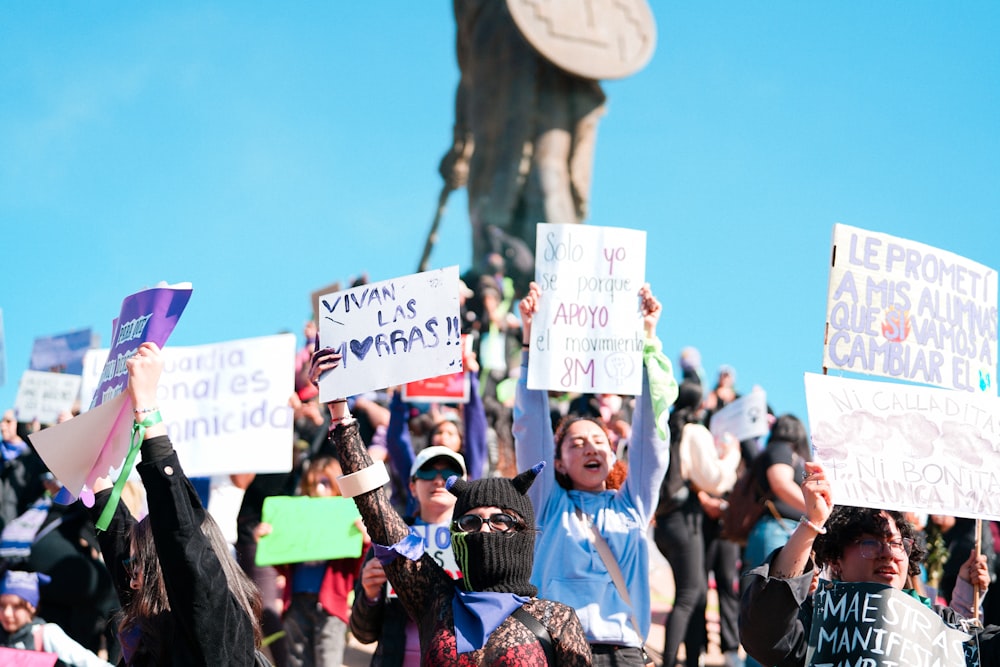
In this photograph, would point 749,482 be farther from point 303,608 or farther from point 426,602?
point 426,602

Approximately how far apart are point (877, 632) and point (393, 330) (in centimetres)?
214

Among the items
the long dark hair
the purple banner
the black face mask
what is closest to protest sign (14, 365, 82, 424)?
the purple banner

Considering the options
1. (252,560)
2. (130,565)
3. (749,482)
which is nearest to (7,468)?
(252,560)

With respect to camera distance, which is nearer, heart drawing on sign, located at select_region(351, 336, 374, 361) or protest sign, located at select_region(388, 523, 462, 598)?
heart drawing on sign, located at select_region(351, 336, 374, 361)

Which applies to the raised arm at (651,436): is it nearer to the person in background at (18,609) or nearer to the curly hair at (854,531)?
the curly hair at (854,531)

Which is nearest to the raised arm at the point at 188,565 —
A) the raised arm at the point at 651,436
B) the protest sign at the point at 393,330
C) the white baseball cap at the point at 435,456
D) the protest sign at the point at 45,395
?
the protest sign at the point at 393,330

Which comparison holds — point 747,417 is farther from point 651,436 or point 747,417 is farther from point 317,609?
point 651,436

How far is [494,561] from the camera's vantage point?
12.1 feet

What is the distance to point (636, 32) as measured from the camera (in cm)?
2620

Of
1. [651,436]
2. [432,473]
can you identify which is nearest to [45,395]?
[432,473]

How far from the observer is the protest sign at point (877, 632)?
3686 millimetres

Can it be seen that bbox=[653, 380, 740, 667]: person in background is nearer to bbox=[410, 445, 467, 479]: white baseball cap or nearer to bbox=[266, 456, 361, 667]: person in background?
bbox=[266, 456, 361, 667]: person in background

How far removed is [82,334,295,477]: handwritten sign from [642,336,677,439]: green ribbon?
77.2 inches

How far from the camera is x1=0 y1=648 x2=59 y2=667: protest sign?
389cm
